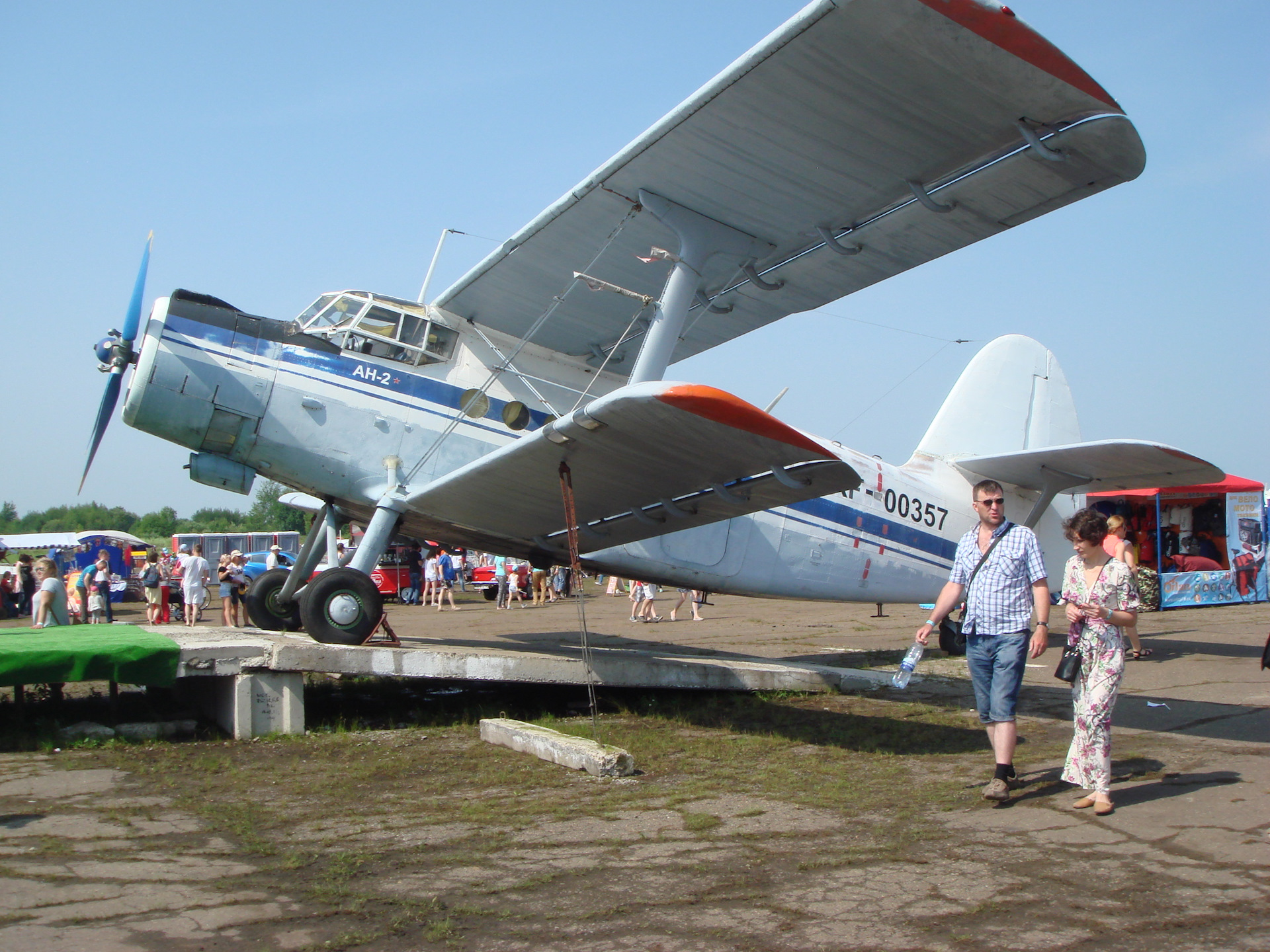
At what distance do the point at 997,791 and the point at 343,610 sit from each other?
5001mm

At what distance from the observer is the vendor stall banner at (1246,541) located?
18125 millimetres

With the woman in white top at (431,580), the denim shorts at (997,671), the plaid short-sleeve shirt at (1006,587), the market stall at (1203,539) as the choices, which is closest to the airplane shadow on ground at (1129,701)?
the denim shorts at (997,671)

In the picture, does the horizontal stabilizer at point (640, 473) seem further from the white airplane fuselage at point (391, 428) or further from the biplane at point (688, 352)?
the white airplane fuselage at point (391, 428)

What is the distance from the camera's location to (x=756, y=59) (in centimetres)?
551

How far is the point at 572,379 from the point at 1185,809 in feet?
21.4

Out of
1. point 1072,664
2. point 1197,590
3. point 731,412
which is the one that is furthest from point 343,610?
point 1197,590

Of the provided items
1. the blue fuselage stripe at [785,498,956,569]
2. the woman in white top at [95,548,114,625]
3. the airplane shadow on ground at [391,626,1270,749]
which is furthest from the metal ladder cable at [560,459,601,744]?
the woman in white top at [95,548,114,625]

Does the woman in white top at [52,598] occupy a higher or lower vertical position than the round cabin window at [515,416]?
lower

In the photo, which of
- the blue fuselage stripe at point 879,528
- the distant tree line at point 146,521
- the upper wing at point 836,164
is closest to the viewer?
the upper wing at point 836,164

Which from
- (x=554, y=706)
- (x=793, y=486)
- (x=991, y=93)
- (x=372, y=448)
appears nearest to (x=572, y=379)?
(x=372, y=448)

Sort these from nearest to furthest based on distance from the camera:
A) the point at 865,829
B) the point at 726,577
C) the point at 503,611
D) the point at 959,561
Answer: the point at 865,829, the point at 959,561, the point at 726,577, the point at 503,611

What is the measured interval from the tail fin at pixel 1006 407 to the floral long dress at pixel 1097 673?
6838mm

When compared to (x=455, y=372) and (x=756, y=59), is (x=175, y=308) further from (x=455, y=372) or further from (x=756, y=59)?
(x=756, y=59)

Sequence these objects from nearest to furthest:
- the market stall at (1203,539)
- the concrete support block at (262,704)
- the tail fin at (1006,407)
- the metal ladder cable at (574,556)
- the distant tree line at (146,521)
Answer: the metal ladder cable at (574,556), the concrete support block at (262,704), the tail fin at (1006,407), the market stall at (1203,539), the distant tree line at (146,521)
